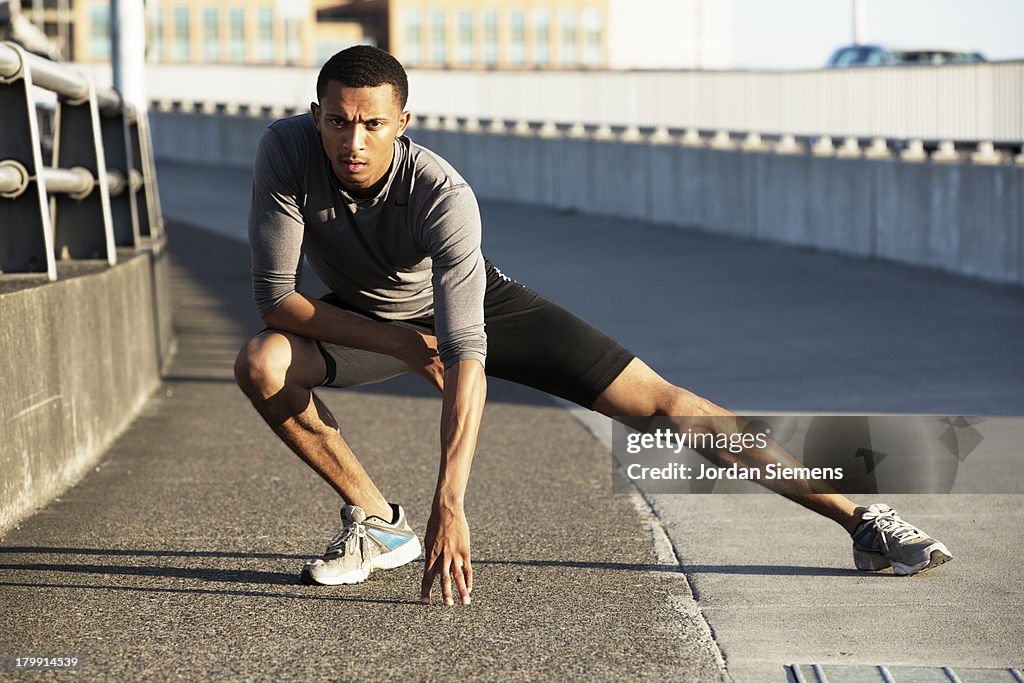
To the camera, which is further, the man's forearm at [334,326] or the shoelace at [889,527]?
the shoelace at [889,527]

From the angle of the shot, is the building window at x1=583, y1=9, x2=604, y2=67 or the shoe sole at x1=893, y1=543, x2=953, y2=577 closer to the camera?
the shoe sole at x1=893, y1=543, x2=953, y2=577

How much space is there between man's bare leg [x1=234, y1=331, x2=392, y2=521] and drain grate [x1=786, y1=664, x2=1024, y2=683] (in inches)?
64.6

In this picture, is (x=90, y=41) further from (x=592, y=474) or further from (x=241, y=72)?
(x=592, y=474)

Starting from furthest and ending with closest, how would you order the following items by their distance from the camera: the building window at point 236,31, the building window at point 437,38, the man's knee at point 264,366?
the building window at point 437,38 < the building window at point 236,31 < the man's knee at point 264,366

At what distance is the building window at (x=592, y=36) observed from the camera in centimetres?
12212

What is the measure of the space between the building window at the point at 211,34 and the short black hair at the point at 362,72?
11094 cm

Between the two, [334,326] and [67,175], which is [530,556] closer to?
[334,326]

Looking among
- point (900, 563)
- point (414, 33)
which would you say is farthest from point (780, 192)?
point (414, 33)

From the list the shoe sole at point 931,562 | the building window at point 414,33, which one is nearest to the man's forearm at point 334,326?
the shoe sole at point 931,562

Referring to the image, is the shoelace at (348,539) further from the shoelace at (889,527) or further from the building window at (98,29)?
the building window at (98,29)

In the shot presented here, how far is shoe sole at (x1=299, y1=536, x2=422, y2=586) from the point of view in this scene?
5.20 metres

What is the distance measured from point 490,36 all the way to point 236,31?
726 inches

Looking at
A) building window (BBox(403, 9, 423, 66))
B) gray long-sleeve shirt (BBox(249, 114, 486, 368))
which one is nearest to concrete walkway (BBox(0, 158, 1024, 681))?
gray long-sleeve shirt (BBox(249, 114, 486, 368))

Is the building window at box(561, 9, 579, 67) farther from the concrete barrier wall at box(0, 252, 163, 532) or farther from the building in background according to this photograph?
the concrete barrier wall at box(0, 252, 163, 532)
